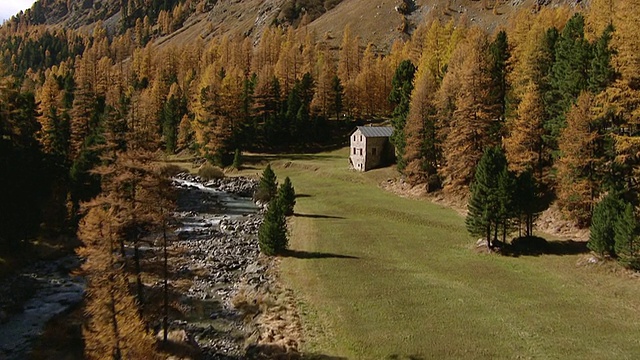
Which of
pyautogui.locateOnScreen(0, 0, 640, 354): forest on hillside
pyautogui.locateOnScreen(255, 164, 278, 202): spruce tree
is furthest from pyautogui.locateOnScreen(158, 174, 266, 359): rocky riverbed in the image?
pyautogui.locateOnScreen(0, 0, 640, 354): forest on hillside

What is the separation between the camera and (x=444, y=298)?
30.9 metres

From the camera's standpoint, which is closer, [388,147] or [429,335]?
[429,335]

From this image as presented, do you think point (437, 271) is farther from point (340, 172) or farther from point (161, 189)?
point (340, 172)

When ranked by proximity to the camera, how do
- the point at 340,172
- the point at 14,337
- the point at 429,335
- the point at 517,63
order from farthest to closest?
the point at 340,172 → the point at 517,63 → the point at 14,337 → the point at 429,335

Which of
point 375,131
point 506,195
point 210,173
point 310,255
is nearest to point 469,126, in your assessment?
point 506,195

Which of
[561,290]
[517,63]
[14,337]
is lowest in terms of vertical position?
[14,337]

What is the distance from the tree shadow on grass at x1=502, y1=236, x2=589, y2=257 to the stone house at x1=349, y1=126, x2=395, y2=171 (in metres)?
38.5

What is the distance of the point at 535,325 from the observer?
26.6 m

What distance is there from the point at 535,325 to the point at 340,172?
51.6 meters

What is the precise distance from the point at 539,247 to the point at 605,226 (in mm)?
6205

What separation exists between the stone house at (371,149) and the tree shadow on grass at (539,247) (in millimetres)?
38496

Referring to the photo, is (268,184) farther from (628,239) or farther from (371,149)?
(628,239)

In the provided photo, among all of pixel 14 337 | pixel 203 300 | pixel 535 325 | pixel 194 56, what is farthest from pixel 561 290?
pixel 194 56

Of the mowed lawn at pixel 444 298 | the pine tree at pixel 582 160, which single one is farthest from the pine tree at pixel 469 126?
the pine tree at pixel 582 160
